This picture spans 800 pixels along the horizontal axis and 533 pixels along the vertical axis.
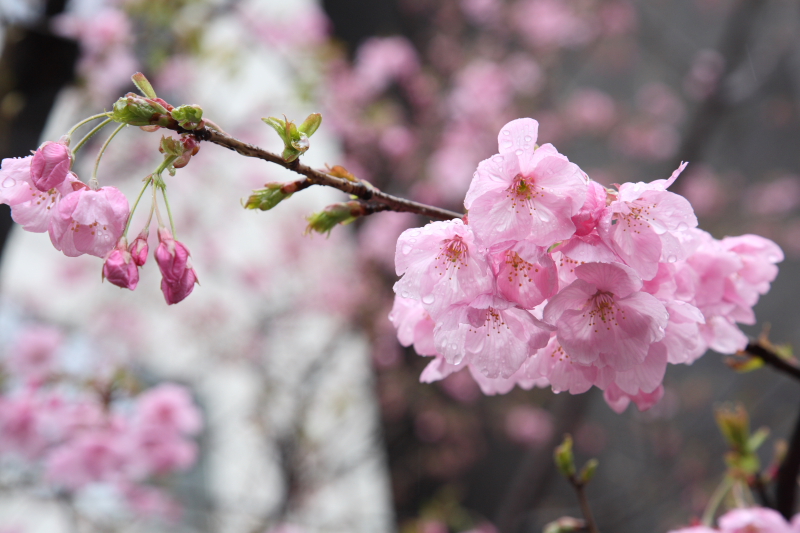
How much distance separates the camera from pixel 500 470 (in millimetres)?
4375

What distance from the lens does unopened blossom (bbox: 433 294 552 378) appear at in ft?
1.87

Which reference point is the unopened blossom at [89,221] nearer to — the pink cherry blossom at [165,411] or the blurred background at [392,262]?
the pink cherry blossom at [165,411]

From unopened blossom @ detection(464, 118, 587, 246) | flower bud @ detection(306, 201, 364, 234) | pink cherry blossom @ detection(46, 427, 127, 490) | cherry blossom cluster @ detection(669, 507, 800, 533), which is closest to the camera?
unopened blossom @ detection(464, 118, 587, 246)

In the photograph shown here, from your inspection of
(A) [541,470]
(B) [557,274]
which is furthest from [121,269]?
(A) [541,470]

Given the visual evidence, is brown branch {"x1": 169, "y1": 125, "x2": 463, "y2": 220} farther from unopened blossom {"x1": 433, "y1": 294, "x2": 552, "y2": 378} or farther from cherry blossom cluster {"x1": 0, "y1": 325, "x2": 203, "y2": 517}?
cherry blossom cluster {"x1": 0, "y1": 325, "x2": 203, "y2": 517}

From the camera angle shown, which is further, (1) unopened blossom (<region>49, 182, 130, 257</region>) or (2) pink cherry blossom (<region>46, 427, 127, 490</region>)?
(2) pink cherry blossom (<region>46, 427, 127, 490</region>)

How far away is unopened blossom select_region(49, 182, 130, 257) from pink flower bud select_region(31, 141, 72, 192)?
2 centimetres

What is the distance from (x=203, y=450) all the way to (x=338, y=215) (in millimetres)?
3973

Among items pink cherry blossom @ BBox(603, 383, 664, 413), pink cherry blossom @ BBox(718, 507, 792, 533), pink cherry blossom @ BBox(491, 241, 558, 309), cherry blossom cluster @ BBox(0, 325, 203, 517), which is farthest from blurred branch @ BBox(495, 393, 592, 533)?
pink cherry blossom @ BBox(491, 241, 558, 309)

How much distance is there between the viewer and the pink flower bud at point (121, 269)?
542 millimetres

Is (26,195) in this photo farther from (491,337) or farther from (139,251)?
(491,337)

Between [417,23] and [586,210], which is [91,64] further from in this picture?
[417,23]

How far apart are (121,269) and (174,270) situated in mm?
53

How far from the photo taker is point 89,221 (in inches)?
21.6
